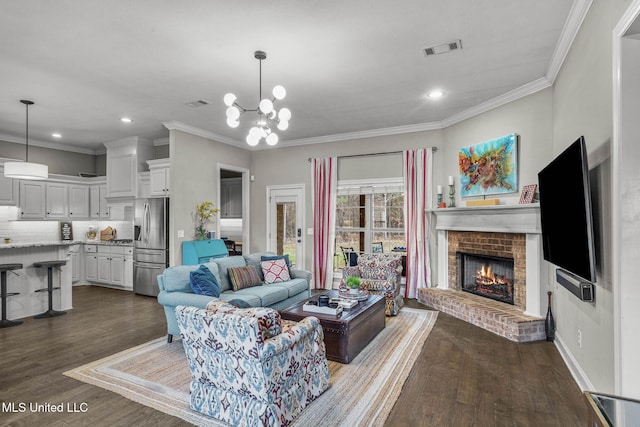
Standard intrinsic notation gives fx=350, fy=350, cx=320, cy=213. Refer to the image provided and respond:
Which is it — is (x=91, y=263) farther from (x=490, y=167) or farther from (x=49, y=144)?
(x=490, y=167)

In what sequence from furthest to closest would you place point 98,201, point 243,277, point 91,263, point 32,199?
point 98,201
point 91,263
point 32,199
point 243,277

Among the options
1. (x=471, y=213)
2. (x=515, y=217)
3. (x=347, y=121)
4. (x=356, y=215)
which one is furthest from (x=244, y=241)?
(x=515, y=217)

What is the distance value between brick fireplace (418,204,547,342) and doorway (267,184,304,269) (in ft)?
8.57

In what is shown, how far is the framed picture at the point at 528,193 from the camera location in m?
4.20

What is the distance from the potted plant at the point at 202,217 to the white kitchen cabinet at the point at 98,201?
2.92 metres

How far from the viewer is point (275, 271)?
4.98 meters

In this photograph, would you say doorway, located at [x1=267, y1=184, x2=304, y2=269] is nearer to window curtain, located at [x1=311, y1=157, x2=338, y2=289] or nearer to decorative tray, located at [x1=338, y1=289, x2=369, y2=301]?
window curtain, located at [x1=311, y1=157, x2=338, y2=289]

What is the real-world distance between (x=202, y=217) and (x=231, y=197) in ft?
8.28

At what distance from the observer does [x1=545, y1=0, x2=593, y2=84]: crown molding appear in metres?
2.68

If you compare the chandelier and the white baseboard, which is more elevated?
the chandelier

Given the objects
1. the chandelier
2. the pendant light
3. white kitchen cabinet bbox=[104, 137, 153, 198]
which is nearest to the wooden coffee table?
the chandelier

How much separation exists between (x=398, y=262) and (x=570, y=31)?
3.36 meters

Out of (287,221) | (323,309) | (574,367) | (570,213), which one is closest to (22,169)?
(287,221)

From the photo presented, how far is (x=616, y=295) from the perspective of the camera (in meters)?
2.08
